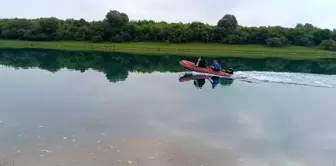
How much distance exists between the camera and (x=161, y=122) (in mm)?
18031

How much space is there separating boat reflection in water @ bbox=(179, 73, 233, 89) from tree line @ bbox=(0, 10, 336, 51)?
43.6 metres

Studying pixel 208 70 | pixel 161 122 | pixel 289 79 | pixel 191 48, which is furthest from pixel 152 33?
pixel 161 122

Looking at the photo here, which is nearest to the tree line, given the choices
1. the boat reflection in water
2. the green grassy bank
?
the green grassy bank

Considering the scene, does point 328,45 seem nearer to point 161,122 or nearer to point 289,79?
point 289,79

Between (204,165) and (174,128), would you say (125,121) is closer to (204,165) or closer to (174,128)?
(174,128)

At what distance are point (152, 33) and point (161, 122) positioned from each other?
206 feet

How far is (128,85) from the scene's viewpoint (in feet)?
92.8

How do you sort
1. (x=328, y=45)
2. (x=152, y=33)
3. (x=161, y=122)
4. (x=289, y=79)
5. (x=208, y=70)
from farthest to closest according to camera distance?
(x=152, y=33), (x=328, y=45), (x=208, y=70), (x=289, y=79), (x=161, y=122)

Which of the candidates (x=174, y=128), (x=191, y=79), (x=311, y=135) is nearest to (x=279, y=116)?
(x=311, y=135)

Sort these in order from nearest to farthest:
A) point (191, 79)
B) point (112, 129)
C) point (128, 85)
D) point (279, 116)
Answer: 1. point (112, 129)
2. point (279, 116)
3. point (128, 85)
4. point (191, 79)

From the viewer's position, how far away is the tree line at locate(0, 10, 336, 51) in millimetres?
78062

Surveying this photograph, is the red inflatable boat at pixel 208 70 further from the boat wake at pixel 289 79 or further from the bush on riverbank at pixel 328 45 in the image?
the bush on riverbank at pixel 328 45

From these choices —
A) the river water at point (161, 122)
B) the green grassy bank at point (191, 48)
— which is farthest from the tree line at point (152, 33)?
the river water at point (161, 122)

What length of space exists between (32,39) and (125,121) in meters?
66.2
